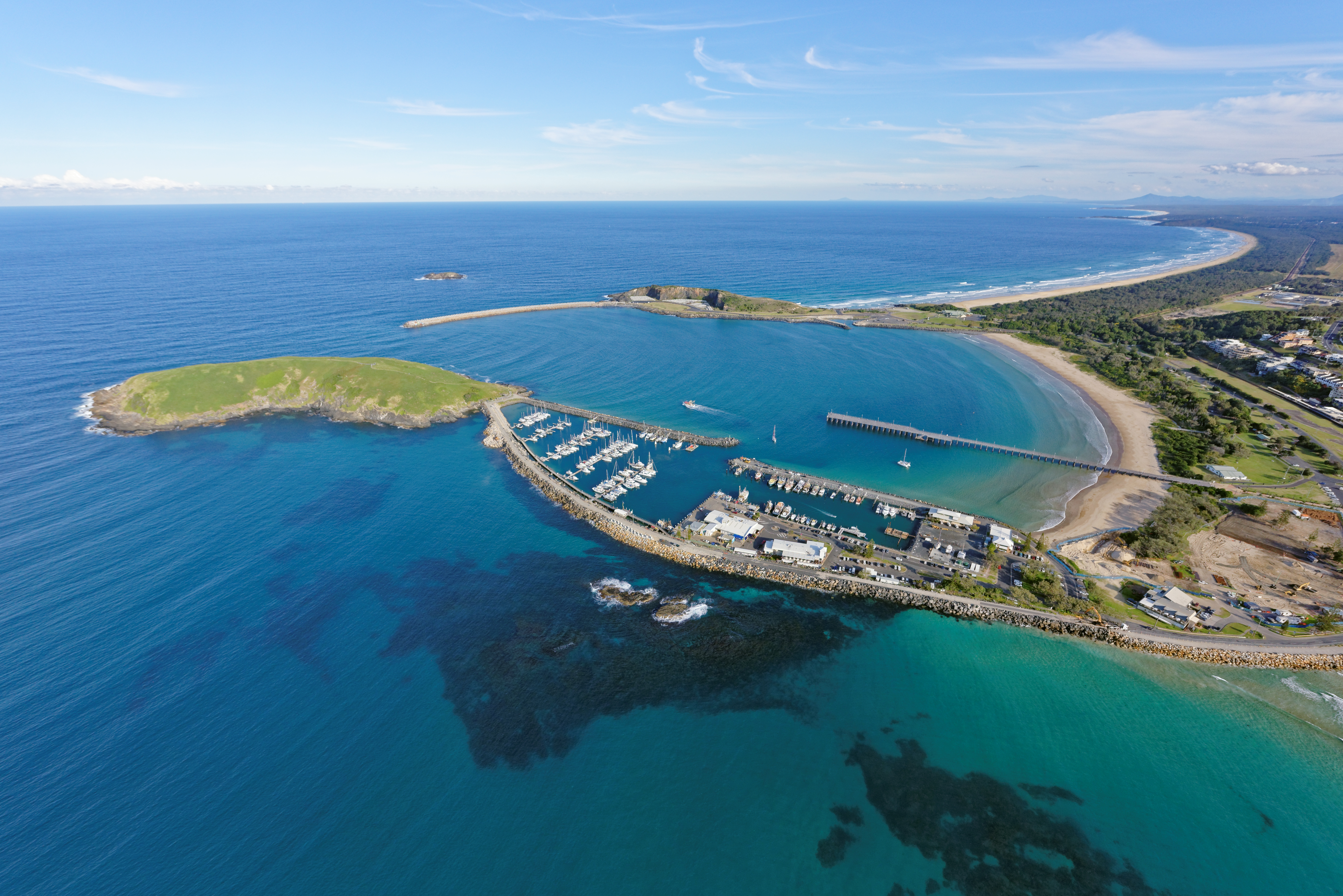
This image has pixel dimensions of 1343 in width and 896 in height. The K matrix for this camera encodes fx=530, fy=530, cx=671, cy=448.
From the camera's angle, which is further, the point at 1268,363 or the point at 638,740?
the point at 1268,363

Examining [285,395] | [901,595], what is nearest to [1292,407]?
[901,595]

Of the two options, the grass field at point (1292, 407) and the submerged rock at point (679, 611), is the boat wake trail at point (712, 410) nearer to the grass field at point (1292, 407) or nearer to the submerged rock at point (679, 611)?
the submerged rock at point (679, 611)

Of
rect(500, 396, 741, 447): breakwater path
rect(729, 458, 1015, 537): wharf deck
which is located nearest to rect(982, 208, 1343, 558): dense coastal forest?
rect(729, 458, 1015, 537): wharf deck

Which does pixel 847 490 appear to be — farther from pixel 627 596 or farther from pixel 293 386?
pixel 293 386

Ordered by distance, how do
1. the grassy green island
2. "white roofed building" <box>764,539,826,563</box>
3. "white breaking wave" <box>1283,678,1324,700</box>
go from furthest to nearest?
the grassy green island < "white roofed building" <box>764,539,826,563</box> < "white breaking wave" <box>1283,678,1324,700</box>

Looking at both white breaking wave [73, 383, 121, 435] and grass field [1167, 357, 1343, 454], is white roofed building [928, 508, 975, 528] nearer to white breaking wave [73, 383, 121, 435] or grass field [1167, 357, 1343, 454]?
grass field [1167, 357, 1343, 454]

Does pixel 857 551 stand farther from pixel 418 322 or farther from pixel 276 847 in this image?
pixel 418 322

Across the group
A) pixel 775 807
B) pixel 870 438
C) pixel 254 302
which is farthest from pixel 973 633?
pixel 254 302
